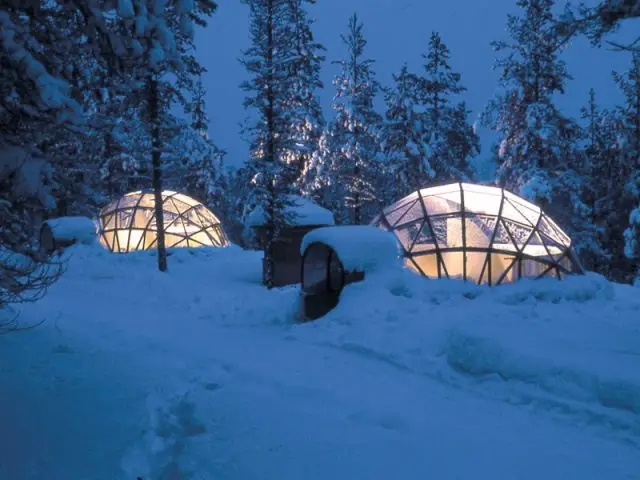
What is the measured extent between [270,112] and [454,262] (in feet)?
31.1

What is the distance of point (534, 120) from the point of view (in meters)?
21.5

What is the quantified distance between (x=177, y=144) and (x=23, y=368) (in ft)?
43.9

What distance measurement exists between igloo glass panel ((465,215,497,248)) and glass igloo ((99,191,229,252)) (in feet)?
50.9

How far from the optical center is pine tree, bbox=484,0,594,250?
70.5 ft

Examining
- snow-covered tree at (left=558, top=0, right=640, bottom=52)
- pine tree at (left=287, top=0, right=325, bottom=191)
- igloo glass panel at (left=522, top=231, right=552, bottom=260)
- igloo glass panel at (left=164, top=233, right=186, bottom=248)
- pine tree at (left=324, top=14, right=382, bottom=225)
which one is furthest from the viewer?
igloo glass panel at (left=164, top=233, right=186, bottom=248)

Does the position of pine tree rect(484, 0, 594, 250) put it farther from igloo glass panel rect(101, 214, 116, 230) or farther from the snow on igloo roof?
igloo glass panel rect(101, 214, 116, 230)

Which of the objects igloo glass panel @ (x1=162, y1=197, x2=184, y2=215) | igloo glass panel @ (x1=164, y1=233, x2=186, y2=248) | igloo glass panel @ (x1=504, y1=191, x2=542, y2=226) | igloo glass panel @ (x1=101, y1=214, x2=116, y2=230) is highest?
igloo glass panel @ (x1=162, y1=197, x2=184, y2=215)

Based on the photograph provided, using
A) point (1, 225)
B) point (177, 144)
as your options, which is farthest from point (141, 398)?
point (177, 144)

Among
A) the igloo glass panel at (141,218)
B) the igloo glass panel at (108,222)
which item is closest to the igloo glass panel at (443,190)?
the igloo glass panel at (141,218)

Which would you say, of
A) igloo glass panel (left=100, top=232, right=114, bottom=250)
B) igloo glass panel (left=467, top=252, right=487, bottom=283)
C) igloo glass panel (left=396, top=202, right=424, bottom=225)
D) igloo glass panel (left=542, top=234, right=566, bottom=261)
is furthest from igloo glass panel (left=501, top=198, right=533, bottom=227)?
igloo glass panel (left=100, top=232, right=114, bottom=250)

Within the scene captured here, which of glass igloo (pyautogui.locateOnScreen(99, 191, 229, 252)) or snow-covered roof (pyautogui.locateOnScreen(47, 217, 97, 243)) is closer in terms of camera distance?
snow-covered roof (pyautogui.locateOnScreen(47, 217, 97, 243))

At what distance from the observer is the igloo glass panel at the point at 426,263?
13477 millimetres

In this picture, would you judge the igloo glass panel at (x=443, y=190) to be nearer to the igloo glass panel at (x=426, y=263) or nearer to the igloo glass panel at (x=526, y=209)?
the igloo glass panel at (x=526, y=209)

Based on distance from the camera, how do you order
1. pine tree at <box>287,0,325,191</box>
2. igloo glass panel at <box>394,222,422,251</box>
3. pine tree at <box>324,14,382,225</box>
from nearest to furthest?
igloo glass panel at <box>394,222,422,251</box> < pine tree at <box>287,0,325,191</box> < pine tree at <box>324,14,382,225</box>
